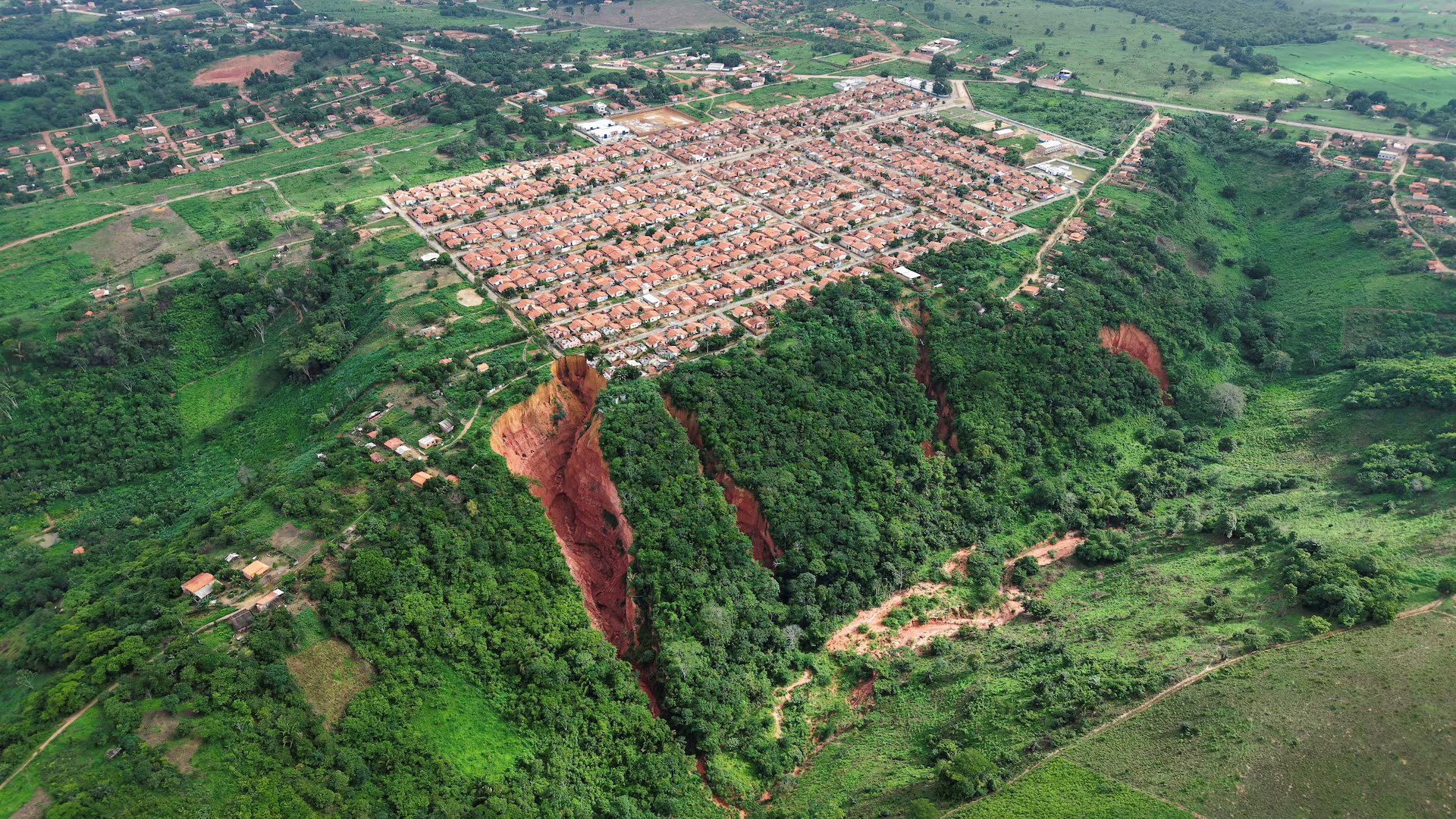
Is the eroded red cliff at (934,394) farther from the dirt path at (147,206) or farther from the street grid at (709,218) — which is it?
the dirt path at (147,206)

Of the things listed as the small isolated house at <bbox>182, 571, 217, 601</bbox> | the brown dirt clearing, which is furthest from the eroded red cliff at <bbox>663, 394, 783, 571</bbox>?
the small isolated house at <bbox>182, 571, 217, 601</bbox>

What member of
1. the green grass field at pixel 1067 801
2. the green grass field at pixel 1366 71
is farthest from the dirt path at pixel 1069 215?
the green grass field at pixel 1067 801

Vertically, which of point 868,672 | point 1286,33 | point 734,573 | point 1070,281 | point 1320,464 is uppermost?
point 1286,33

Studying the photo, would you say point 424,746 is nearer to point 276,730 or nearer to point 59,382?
point 276,730

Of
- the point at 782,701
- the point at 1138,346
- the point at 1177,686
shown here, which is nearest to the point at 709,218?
the point at 1138,346

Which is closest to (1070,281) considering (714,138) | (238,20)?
(714,138)
